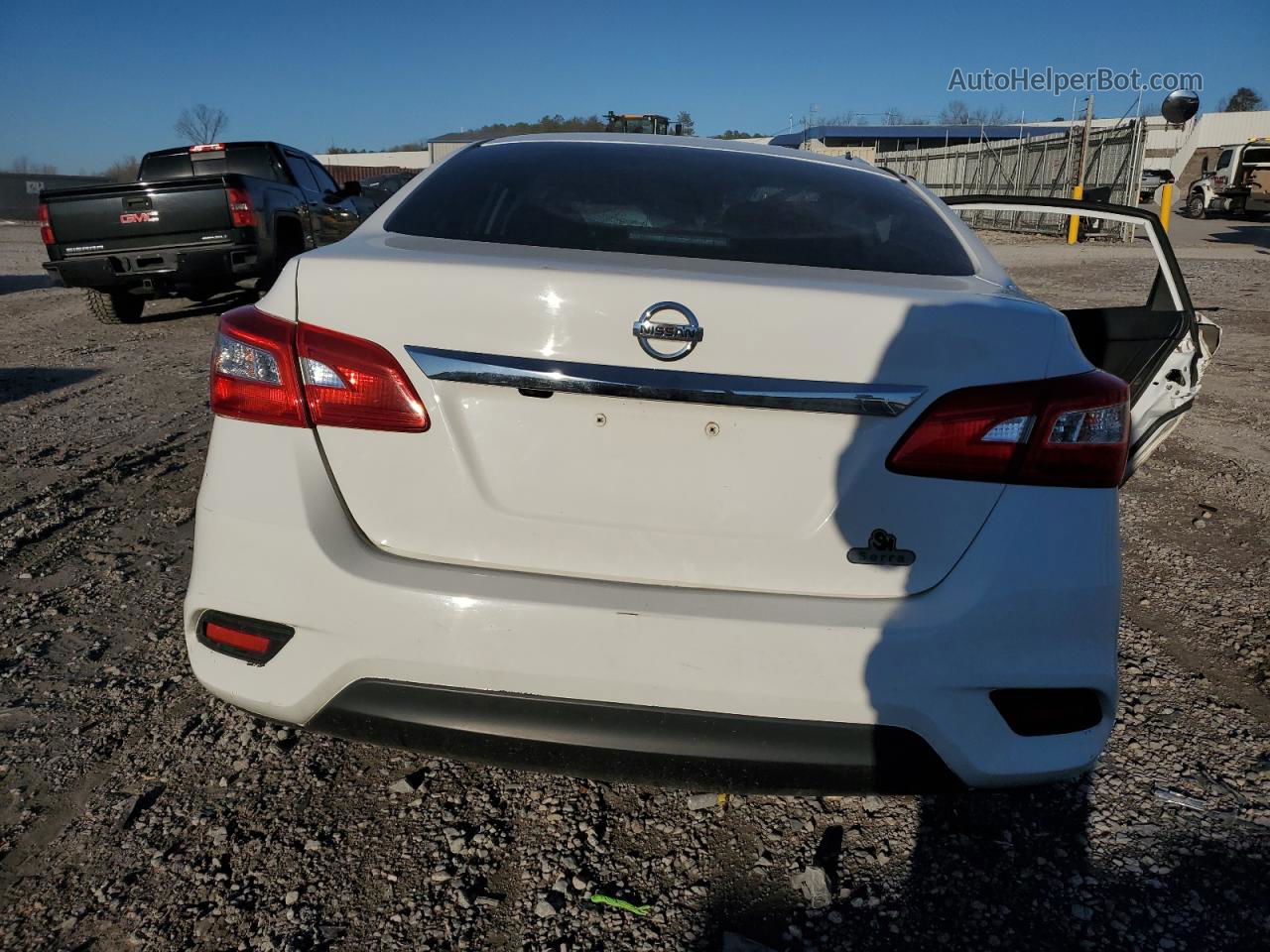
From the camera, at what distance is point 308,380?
1.72 m

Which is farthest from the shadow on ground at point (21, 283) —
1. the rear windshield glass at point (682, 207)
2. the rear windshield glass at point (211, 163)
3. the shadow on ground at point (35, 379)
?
the rear windshield glass at point (682, 207)

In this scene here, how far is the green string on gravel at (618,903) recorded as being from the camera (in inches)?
73.7

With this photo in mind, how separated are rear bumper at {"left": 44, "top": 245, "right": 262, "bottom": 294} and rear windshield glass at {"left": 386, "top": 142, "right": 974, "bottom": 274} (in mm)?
7006

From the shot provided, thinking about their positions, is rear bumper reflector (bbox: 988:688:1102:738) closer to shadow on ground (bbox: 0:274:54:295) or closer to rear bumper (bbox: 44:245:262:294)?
rear bumper (bbox: 44:245:262:294)

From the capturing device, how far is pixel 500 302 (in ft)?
5.37

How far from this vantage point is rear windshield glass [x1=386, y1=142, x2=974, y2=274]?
2.06 meters

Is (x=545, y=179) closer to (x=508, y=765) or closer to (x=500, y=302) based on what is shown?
(x=500, y=302)

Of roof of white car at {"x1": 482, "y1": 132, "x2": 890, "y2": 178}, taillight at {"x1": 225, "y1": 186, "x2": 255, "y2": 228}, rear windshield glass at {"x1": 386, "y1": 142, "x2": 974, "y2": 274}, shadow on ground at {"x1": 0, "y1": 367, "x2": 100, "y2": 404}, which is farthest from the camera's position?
taillight at {"x1": 225, "y1": 186, "x2": 255, "y2": 228}

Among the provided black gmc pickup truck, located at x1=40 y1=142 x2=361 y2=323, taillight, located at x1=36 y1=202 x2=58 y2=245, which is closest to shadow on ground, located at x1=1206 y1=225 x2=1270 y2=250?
black gmc pickup truck, located at x1=40 y1=142 x2=361 y2=323

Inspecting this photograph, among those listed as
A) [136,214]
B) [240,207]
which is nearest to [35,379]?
[136,214]

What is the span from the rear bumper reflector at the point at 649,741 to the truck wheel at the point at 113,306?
925 centimetres

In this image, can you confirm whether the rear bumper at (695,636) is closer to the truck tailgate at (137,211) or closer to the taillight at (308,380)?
the taillight at (308,380)

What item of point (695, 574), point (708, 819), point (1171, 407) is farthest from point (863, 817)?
point (1171, 407)

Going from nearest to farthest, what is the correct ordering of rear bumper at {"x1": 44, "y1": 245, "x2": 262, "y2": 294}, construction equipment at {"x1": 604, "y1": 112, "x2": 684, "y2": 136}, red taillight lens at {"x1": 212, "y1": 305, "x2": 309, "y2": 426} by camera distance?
red taillight lens at {"x1": 212, "y1": 305, "x2": 309, "y2": 426}
rear bumper at {"x1": 44, "y1": 245, "x2": 262, "y2": 294}
construction equipment at {"x1": 604, "y1": 112, "x2": 684, "y2": 136}
